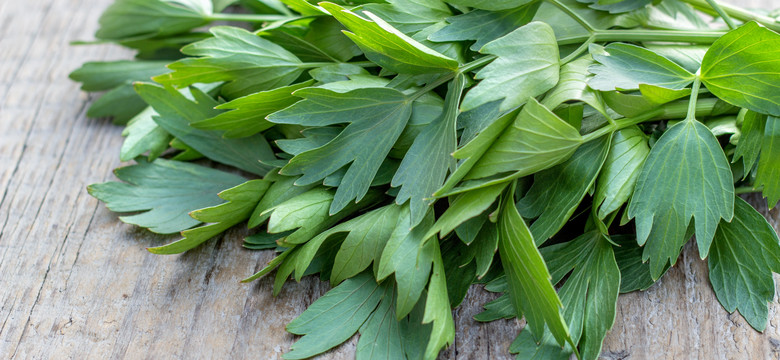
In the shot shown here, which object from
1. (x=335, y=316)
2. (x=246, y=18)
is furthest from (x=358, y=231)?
(x=246, y=18)

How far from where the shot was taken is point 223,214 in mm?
1219

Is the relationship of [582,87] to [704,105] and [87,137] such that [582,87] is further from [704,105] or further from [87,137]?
[87,137]

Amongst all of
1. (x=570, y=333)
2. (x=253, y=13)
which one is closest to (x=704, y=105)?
(x=570, y=333)

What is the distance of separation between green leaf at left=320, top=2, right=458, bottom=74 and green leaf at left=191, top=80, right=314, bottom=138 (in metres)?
0.17

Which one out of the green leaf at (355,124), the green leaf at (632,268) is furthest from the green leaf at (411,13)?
the green leaf at (632,268)

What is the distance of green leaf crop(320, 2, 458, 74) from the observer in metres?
1.04

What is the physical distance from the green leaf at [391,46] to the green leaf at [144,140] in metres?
0.53

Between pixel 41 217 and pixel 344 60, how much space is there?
0.66m

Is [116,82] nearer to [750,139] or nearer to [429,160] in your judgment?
[429,160]

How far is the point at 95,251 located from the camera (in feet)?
4.21

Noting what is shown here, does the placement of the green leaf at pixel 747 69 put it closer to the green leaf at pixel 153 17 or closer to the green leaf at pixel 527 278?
the green leaf at pixel 527 278

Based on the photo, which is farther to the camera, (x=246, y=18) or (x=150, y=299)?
(x=246, y=18)

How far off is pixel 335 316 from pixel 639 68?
0.62m

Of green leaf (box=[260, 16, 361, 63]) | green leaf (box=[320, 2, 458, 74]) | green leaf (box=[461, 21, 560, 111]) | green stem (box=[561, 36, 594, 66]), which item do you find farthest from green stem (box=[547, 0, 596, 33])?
green leaf (box=[260, 16, 361, 63])
